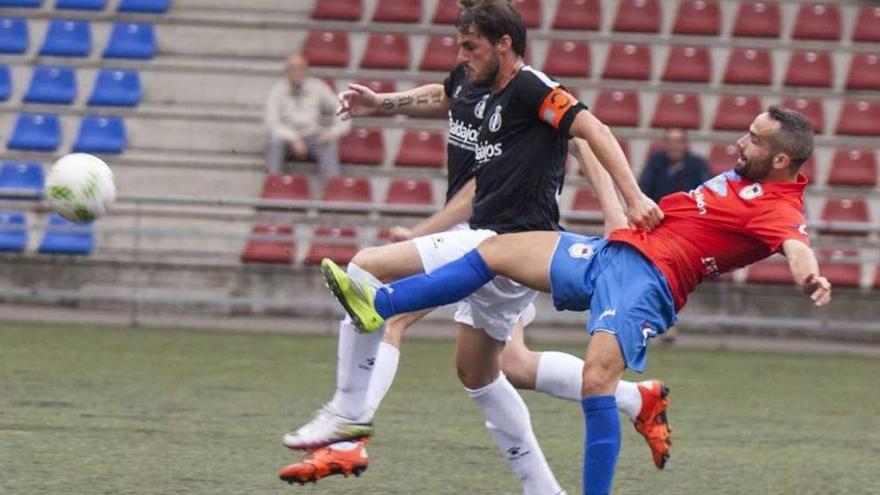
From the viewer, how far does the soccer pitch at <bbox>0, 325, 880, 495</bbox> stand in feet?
24.5

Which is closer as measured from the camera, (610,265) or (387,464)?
(610,265)

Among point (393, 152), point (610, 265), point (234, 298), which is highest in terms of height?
point (610, 265)

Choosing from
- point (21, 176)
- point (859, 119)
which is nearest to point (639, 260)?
point (859, 119)

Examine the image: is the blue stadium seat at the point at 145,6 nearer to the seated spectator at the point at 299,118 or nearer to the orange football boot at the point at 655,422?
the seated spectator at the point at 299,118

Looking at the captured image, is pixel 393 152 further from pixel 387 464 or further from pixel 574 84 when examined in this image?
pixel 387 464

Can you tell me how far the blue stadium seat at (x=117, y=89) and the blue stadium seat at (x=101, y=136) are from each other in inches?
10.8

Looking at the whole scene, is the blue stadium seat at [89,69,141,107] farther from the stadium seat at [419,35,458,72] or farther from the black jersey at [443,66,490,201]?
the black jersey at [443,66,490,201]

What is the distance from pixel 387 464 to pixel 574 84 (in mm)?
9840

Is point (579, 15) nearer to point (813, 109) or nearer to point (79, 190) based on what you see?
point (813, 109)

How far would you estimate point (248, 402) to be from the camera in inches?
406

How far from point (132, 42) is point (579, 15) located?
478 cm

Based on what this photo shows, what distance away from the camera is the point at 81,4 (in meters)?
18.7

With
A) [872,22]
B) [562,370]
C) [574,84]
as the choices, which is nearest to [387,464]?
[562,370]

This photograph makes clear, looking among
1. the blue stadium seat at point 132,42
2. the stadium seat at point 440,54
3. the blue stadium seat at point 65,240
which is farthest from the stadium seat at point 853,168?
the blue stadium seat at point 132,42
